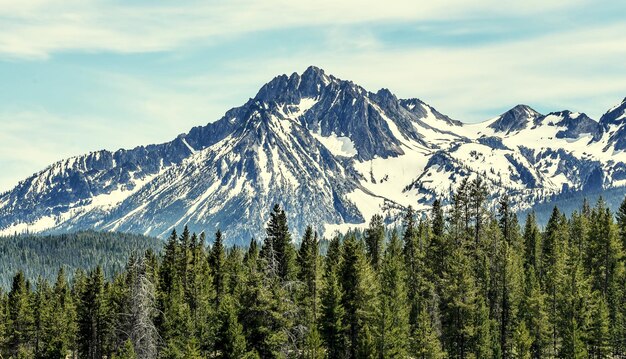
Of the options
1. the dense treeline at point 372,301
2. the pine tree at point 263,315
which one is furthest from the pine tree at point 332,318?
the pine tree at point 263,315

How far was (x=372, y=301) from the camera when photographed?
71.4m

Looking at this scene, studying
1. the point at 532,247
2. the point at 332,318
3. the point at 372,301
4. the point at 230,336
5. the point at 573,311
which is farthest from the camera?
the point at 532,247

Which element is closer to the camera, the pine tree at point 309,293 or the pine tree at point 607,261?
the pine tree at point 309,293

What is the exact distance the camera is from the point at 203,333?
273ft

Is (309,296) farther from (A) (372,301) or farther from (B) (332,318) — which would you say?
(B) (332,318)

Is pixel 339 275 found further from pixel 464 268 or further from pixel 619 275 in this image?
pixel 619 275

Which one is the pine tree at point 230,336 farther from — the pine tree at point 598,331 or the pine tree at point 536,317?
the pine tree at point 598,331

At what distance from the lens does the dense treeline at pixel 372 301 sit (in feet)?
201

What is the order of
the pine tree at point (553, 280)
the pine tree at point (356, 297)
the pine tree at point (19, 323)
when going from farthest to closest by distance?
the pine tree at point (19, 323) < the pine tree at point (553, 280) < the pine tree at point (356, 297)

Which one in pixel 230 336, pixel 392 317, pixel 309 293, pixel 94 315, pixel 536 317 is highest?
pixel 309 293

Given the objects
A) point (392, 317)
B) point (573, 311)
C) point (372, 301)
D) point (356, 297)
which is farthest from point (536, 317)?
point (356, 297)

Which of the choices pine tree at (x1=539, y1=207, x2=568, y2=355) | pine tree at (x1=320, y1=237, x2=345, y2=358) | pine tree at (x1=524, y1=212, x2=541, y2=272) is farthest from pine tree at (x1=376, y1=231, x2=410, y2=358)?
pine tree at (x1=524, y1=212, x2=541, y2=272)

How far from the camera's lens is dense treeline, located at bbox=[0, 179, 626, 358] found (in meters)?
61.3

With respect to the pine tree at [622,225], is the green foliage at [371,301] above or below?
below
